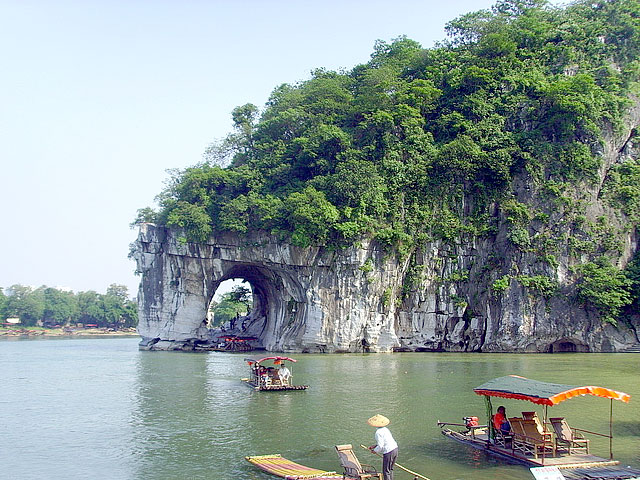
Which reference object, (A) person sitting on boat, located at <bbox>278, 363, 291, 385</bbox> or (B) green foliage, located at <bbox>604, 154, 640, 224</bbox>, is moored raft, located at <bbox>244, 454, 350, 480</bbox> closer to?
(A) person sitting on boat, located at <bbox>278, 363, 291, 385</bbox>

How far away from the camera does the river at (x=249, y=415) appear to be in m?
12.1

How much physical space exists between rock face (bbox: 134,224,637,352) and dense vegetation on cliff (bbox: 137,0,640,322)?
41.8 inches

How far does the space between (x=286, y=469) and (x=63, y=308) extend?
83297mm

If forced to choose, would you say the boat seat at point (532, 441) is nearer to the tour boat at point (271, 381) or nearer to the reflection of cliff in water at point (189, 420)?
the reflection of cliff in water at point (189, 420)

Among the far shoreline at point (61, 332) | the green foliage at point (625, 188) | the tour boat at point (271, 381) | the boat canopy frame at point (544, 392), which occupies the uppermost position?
the green foliage at point (625, 188)

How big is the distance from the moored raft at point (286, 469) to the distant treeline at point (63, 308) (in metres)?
80.4

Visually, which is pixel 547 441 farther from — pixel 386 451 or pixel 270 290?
pixel 270 290

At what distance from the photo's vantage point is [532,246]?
35.6 m

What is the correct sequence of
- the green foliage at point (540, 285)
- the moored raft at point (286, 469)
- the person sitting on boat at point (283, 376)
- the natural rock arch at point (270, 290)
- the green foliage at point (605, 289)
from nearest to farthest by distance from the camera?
the moored raft at point (286, 469), the person sitting on boat at point (283, 376), the green foliage at point (605, 289), the green foliage at point (540, 285), the natural rock arch at point (270, 290)

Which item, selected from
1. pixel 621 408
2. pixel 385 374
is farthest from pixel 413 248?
pixel 621 408

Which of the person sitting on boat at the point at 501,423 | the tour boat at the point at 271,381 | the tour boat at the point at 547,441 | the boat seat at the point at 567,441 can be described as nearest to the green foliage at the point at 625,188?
the tour boat at the point at 271,381

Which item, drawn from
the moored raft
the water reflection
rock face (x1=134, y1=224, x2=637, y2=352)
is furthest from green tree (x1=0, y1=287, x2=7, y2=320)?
the moored raft

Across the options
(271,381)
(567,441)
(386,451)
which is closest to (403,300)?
(271,381)

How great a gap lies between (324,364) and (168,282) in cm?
1631
